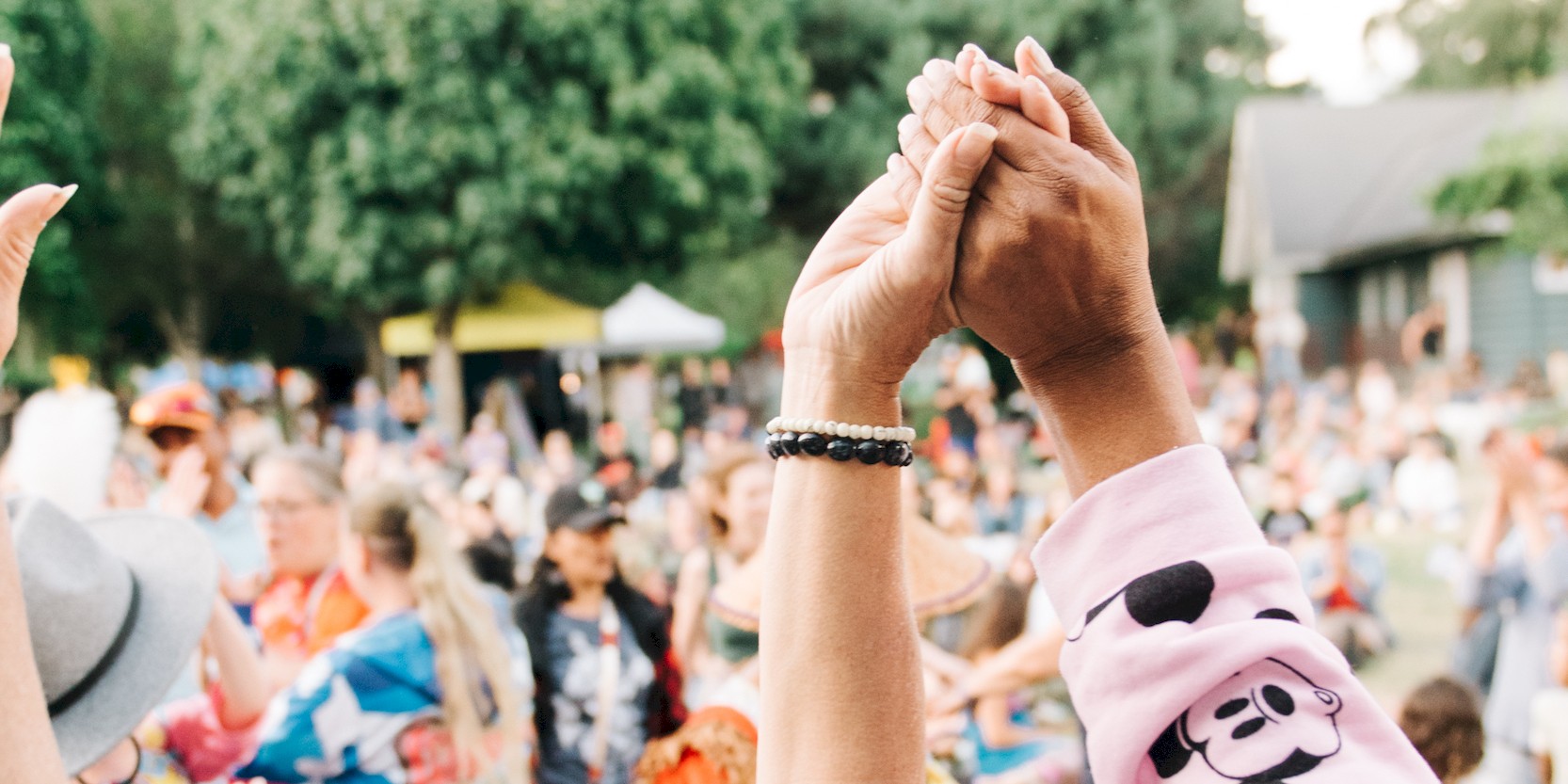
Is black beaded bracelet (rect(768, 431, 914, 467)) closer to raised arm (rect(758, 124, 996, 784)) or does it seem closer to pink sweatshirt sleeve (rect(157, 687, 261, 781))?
raised arm (rect(758, 124, 996, 784))

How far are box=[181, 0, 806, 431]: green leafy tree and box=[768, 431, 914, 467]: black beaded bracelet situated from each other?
54.7 feet

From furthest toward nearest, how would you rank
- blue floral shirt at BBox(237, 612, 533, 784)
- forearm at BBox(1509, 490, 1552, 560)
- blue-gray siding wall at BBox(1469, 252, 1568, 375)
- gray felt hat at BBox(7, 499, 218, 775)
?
blue-gray siding wall at BBox(1469, 252, 1568, 375), forearm at BBox(1509, 490, 1552, 560), blue floral shirt at BBox(237, 612, 533, 784), gray felt hat at BBox(7, 499, 218, 775)

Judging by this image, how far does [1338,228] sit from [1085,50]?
6.99 meters

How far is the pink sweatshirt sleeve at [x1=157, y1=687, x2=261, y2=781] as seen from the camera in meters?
2.56

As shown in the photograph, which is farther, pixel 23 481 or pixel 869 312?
pixel 23 481

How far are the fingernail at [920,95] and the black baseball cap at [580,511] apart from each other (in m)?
2.82

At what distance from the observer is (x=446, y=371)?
18.4m

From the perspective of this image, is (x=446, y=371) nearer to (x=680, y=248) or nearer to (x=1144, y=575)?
(x=680, y=248)

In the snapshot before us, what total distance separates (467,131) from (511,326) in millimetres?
3000

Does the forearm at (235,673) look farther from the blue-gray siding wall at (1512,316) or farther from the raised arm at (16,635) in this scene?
the blue-gray siding wall at (1512,316)

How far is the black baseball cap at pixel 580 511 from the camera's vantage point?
12.1ft

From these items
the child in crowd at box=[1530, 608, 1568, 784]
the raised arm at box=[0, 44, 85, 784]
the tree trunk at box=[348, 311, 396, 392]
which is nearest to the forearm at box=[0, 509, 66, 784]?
the raised arm at box=[0, 44, 85, 784]

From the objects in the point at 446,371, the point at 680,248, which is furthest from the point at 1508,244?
the point at 446,371

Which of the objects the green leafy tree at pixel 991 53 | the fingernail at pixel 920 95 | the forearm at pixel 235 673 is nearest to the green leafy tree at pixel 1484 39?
the green leafy tree at pixel 991 53
